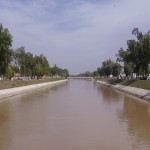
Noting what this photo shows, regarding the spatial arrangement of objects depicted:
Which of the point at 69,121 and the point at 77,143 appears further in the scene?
the point at 69,121

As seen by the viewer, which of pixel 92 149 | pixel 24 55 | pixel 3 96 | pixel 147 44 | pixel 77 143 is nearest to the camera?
pixel 92 149

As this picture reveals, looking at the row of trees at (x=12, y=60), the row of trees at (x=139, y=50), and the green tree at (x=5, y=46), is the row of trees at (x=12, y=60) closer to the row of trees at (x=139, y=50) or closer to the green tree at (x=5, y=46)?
the green tree at (x=5, y=46)

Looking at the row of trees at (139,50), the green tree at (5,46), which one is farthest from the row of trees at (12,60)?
the row of trees at (139,50)

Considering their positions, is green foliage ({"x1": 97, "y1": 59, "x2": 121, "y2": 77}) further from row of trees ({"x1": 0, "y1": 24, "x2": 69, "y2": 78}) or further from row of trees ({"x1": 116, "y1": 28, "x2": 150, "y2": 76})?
row of trees ({"x1": 116, "y1": 28, "x2": 150, "y2": 76})

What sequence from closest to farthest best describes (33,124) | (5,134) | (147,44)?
1. (5,134)
2. (33,124)
3. (147,44)

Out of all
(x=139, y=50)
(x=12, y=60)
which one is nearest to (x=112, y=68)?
(x=139, y=50)

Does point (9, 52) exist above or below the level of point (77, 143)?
above

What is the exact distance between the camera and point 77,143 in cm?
1416

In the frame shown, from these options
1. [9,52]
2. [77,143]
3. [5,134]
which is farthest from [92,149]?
[9,52]

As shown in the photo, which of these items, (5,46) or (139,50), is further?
(139,50)

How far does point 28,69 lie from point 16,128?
3109 inches

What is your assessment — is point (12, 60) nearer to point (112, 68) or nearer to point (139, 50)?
point (139, 50)

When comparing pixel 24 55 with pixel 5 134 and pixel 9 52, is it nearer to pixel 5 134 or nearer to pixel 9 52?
pixel 9 52

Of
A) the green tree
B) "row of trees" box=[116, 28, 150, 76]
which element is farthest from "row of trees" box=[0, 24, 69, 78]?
"row of trees" box=[116, 28, 150, 76]
